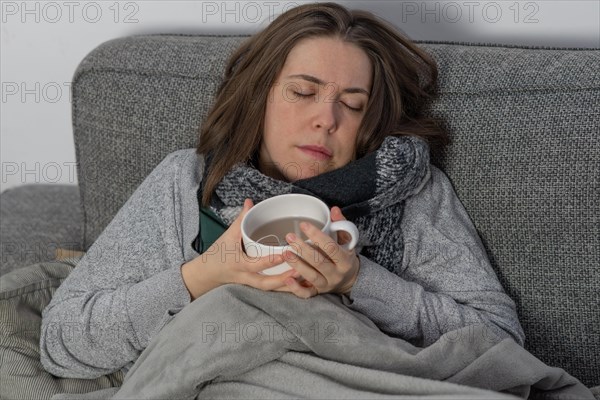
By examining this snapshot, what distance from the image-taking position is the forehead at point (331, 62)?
4.49 feet

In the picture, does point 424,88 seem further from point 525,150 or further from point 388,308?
point 388,308

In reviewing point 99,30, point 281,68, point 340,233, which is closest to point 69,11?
point 99,30

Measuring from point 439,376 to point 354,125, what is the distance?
45cm

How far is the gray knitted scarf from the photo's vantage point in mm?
1356

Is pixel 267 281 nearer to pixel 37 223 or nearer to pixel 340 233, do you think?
pixel 340 233

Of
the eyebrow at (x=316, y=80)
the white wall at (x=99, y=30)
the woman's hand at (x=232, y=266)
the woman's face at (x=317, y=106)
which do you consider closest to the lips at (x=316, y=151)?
the woman's face at (x=317, y=106)

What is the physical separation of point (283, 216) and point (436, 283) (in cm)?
32

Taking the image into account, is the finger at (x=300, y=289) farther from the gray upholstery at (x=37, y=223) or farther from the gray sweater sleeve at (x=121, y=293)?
the gray upholstery at (x=37, y=223)

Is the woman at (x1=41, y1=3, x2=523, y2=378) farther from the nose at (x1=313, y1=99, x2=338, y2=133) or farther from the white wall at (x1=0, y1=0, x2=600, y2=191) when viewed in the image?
the white wall at (x1=0, y1=0, x2=600, y2=191)

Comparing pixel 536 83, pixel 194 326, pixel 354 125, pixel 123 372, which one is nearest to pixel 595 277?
pixel 536 83

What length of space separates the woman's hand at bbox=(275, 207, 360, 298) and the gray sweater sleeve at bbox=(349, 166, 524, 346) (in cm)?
6

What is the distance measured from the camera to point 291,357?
3.80 feet

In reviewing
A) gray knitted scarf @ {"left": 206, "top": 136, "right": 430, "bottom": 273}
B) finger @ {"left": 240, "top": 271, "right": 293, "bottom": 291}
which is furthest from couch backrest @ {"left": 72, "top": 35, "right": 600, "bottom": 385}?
finger @ {"left": 240, "top": 271, "right": 293, "bottom": 291}

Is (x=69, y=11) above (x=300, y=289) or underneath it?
above
